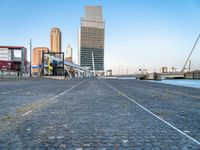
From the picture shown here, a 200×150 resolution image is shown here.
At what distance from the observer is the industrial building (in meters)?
126

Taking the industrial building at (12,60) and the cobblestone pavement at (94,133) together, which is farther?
the industrial building at (12,60)

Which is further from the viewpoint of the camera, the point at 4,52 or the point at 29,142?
the point at 4,52

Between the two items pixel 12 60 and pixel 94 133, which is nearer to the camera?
pixel 94 133

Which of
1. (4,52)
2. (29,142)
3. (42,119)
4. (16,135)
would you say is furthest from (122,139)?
(4,52)

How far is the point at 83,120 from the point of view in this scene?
674 cm

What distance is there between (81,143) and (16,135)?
5.46 ft

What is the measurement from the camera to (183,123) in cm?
636

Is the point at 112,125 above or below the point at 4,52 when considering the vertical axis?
below

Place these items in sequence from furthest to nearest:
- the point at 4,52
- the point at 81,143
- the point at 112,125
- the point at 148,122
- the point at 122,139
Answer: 1. the point at 4,52
2. the point at 148,122
3. the point at 112,125
4. the point at 122,139
5. the point at 81,143

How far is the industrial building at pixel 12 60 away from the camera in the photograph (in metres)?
126

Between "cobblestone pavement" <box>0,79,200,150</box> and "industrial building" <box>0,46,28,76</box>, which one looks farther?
"industrial building" <box>0,46,28,76</box>

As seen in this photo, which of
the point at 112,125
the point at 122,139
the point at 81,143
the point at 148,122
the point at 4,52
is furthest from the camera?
the point at 4,52

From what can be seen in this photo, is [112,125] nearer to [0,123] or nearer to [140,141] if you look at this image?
[140,141]

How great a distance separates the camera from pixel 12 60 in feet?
434
